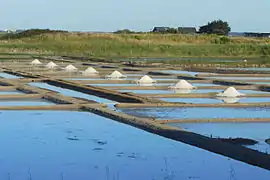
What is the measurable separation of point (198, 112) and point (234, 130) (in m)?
1.59

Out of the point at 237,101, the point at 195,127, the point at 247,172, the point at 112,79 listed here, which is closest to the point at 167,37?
the point at 112,79

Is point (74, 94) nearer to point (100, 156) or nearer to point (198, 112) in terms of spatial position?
point (198, 112)

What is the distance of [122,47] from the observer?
32000mm

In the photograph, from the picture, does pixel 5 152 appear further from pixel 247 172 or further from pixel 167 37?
pixel 167 37

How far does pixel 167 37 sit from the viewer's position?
37.2 metres

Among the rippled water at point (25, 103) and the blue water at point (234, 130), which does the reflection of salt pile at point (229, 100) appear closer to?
the blue water at point (234, 130)

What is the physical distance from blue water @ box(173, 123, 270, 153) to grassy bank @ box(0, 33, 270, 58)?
2214 centimetres

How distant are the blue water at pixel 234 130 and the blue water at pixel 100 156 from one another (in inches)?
24.1

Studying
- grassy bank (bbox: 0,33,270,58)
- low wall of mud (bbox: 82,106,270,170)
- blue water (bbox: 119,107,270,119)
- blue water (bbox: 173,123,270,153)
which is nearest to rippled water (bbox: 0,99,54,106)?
blue water (bbox: 119,107,270,119)

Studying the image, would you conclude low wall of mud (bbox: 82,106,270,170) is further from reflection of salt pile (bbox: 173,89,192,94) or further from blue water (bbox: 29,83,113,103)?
reflection of salt pile (bbox: 173,89,192,94)

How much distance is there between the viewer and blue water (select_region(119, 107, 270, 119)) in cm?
783

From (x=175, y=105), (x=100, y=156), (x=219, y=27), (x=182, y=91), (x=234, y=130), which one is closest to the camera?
(x=100, y=156)

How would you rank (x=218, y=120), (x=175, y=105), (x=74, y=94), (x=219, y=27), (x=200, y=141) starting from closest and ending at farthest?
1. (x=200, y=141)
2. (x=218, y=120)
3. (x=175, y=105)
4. (x=74, y=94)
5. (x=219, y=27)

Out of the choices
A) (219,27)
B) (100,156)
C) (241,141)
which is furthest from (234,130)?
(219,27)
